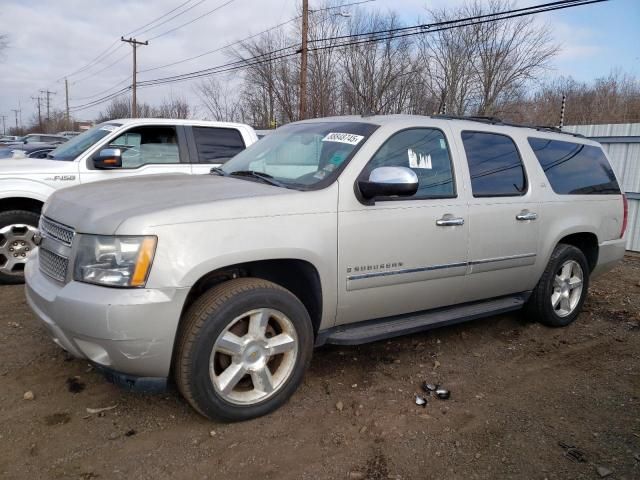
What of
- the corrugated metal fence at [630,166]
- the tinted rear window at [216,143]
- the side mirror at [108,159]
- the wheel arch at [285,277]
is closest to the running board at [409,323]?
the wheel arch at [285,277]

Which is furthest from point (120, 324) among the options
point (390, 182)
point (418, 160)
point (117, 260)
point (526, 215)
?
point (526, 215)

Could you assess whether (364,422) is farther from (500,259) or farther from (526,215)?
(526,215)

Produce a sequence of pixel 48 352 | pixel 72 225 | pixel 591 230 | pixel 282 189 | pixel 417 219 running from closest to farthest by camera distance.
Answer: pixel 72 225 < pixel 282 189 < pixel 417 219 < pixel 48 352 < pixel 591 230

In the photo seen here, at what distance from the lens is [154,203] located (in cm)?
275

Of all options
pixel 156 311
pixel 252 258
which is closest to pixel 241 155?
pixel 252 258

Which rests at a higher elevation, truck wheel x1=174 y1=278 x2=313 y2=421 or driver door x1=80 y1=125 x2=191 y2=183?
driver door x1=80 y1=125 x2=191 y2=183

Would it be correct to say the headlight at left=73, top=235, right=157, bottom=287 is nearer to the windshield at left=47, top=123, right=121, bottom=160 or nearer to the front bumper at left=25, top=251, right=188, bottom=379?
the front bumper at left=25, top=251, right=188, bottom=379

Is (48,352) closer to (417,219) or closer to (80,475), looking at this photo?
(80,475)

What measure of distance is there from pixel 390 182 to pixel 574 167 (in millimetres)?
2643

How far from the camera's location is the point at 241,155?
4.13 metres

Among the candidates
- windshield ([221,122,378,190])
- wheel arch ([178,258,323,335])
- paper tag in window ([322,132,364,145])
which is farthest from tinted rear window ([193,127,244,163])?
wheel arch ([178,258,323,335])

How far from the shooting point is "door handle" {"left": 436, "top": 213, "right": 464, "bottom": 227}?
3568 millimetres

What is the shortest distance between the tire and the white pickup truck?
13.7 feet

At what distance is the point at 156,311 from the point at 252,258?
583 mm
